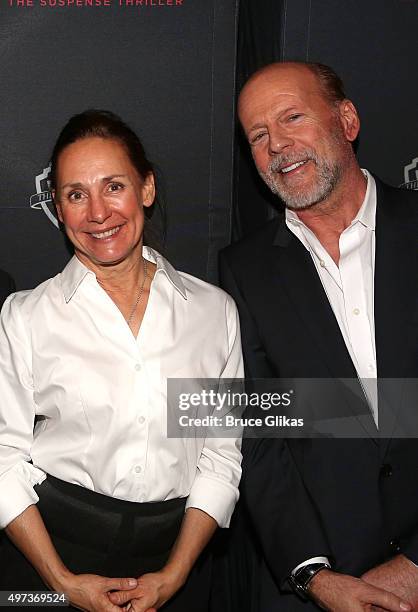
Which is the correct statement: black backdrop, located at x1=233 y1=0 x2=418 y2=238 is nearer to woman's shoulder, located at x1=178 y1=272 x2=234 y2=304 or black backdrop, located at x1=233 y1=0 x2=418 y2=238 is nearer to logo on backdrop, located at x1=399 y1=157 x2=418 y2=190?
logo on backdrop, located at x1=399 y1=157 x2=418 y2=190

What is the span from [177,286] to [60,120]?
817 millimetres

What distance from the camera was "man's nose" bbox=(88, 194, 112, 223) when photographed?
1936 mm

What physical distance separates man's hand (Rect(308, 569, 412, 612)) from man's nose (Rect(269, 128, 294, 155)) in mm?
1119

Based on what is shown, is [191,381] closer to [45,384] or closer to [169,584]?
[45,384]

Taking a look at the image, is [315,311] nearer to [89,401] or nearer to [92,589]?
[89,401]

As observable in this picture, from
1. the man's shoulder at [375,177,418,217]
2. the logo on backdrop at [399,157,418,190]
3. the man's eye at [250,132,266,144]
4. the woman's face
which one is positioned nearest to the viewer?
the woman's face

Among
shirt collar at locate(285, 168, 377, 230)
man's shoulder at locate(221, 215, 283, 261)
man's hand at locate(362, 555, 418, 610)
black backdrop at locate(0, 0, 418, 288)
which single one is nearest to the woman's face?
man's shoulder at locate(221, 215, 283, 261)

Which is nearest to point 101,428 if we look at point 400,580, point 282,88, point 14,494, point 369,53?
point 14,494

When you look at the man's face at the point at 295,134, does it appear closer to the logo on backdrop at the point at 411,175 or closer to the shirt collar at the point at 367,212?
the shirt collar at the point at 367,212

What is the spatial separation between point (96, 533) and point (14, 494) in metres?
0.22

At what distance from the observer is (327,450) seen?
2.14 metres

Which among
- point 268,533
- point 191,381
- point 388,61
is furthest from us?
point 388,61

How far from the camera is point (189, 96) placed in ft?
8.58

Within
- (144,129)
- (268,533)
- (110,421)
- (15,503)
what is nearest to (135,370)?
(110,421)
